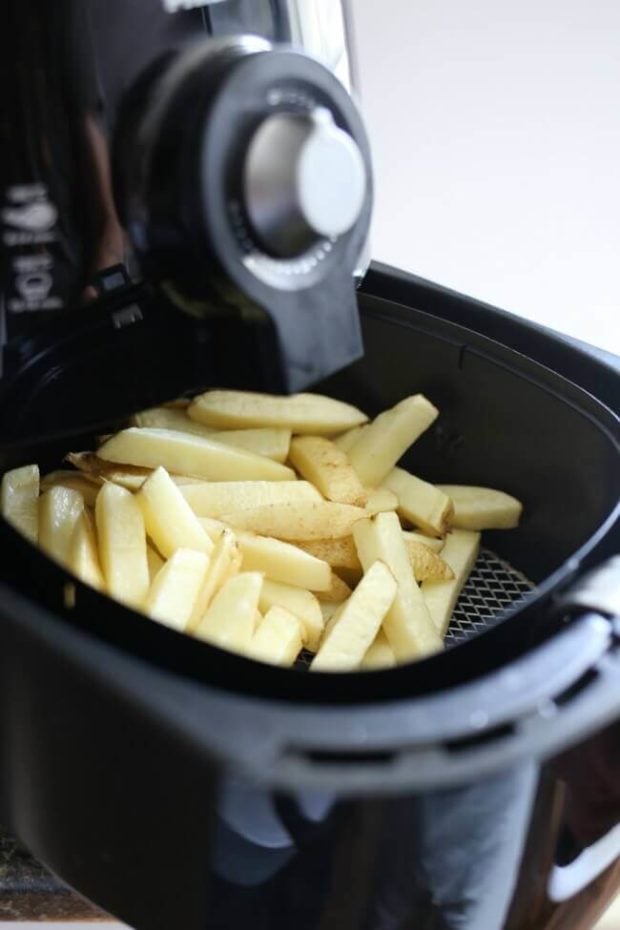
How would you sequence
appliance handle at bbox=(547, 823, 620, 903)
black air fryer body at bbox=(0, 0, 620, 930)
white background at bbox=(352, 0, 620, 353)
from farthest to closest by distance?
white background at bbox=(352, 0, 620, 353) < appliance handle at bbox=(547, 823, 620, 903) < black air fryer body at bbox=(0, 0, 620, 930)

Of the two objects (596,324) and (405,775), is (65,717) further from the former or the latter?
(596,324)

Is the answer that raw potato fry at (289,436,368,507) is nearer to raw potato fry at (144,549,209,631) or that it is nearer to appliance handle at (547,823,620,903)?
raw potato fry at (144,549,209,631)

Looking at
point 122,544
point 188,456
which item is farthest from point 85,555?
point 188,456

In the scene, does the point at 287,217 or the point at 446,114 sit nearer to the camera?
the point at 287,217

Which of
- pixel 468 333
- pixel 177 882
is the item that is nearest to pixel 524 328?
pixel 468 333

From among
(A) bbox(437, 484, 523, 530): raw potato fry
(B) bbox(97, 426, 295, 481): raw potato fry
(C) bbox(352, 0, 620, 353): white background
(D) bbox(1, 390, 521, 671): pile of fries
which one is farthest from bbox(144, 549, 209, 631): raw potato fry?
(C) bbox(352, 0, 620, 353): white background

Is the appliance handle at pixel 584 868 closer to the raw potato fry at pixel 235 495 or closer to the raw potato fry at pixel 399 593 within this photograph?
the raw potato fry at pixel 399 593

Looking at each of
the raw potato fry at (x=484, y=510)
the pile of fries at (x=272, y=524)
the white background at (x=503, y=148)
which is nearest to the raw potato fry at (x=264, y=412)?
the pile of fries at (x=272, y=524)
